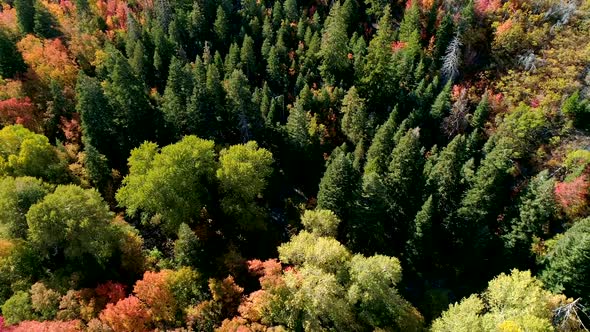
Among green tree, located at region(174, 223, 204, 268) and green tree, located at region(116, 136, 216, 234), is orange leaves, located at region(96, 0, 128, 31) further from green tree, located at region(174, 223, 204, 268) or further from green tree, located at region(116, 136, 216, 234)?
green tree, located at region(174, 223, 204, 268)

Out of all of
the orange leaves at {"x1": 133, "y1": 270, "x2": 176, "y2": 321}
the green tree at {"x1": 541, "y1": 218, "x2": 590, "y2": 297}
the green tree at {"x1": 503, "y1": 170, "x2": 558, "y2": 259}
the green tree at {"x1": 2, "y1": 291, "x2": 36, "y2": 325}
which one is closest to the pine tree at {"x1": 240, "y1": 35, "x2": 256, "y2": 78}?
the orange leaves at {"x1": 133, "y1": 270, "x2": 176, "y2": 321}

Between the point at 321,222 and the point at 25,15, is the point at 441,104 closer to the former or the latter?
the point at 321,222

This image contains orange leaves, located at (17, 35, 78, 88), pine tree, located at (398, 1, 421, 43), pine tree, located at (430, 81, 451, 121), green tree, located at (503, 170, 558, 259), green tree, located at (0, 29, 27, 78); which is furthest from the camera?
pine tree, located at (398, 1, 421, 43)

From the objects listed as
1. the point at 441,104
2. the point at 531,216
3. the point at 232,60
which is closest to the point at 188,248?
the point at 531,216

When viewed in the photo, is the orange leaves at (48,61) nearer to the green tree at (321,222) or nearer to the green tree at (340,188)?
the green tree at (340,188)

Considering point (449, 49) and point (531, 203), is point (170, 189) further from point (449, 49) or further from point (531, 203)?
point (449, 49)

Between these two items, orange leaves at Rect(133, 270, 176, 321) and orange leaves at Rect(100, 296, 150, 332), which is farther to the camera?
orange leaves at Rect(133, 270, 176, 321)
